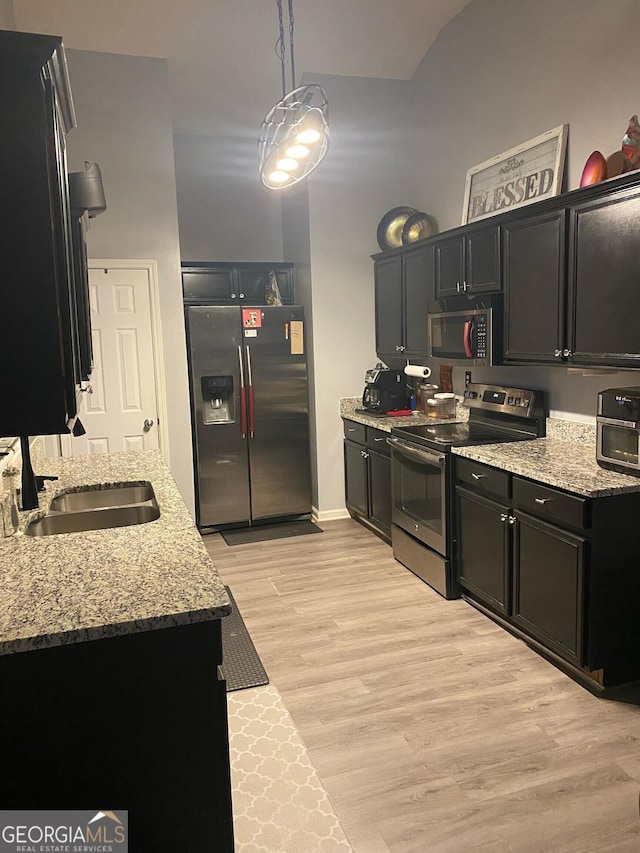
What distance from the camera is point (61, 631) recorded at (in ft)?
4.51

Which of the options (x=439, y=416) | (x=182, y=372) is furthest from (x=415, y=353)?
(x=182, y=372)

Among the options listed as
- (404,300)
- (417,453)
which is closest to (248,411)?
(404,300)

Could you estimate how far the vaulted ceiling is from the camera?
408 cm

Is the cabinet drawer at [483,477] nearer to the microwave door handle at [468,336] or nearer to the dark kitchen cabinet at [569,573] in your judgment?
the dark kitchen cabinet at [569,573]

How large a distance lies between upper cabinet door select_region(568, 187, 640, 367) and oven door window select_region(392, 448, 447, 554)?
1.04m

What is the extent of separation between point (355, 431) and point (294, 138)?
2372 mm

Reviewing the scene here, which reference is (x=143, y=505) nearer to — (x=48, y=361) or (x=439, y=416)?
(x=48, y=361)

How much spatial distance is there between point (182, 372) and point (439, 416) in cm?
191

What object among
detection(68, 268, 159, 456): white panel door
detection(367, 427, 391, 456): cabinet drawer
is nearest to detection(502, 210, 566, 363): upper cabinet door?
detection(367, 427, 391, 456): cabinet drawer

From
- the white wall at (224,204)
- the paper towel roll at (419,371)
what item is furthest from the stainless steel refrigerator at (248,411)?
the white wall at (224,204)

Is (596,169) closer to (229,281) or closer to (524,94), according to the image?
(524,94)

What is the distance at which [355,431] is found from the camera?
505 cm

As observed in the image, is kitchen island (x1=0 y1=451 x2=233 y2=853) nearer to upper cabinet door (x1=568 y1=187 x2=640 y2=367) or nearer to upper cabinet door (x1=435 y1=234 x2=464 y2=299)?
upper cabinet door (x1=568 y1=187 x2=640 y2=367)

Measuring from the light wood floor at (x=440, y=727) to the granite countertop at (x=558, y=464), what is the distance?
858 mm
